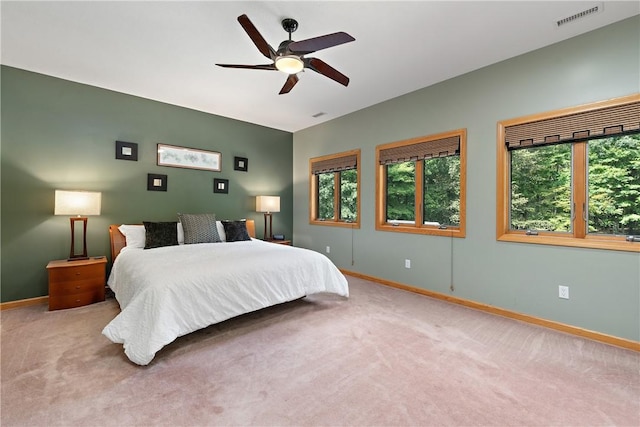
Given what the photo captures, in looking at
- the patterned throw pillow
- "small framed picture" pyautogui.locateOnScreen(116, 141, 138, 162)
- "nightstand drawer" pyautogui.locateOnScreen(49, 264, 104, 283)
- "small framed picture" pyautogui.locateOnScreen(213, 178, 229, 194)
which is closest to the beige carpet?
"nightstand drawer" pyautogui.locateOnScreen(49, 264, 104, 283)

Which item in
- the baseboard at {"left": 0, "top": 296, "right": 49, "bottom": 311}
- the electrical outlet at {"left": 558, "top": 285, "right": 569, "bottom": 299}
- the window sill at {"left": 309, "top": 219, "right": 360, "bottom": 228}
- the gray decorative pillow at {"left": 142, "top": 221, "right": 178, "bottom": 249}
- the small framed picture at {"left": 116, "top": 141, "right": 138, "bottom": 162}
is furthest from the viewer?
the window sill at {"left": 309, "top": 219, "right": 360, "bottom": 228}

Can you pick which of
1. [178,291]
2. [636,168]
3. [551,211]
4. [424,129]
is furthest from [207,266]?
[636,168]

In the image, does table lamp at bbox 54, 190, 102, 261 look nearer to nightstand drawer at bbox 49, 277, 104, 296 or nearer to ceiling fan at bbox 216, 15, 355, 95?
nightstand drawer at bbox 49, 277, 104, 296

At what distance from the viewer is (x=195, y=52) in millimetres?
2807

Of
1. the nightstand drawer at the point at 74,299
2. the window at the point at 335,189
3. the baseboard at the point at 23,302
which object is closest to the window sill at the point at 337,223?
the window at the point at 335,189

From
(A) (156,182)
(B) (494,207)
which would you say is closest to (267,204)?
(A) (156,182)

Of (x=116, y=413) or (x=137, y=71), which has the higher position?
(x=137, y=71)

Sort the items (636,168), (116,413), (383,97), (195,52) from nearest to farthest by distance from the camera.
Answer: (116,413)
(636,168)
(195,52)
(383,97)

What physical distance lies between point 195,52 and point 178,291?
234cm

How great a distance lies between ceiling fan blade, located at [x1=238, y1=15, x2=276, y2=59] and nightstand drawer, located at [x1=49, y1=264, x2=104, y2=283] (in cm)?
307

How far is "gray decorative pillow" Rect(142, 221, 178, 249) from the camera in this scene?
3520 millimetres

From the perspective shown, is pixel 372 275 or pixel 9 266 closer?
pixel 9 266

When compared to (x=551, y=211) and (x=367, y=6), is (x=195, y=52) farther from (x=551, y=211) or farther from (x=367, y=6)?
(x=551, y=211)

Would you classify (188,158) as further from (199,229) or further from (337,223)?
(337,223)
